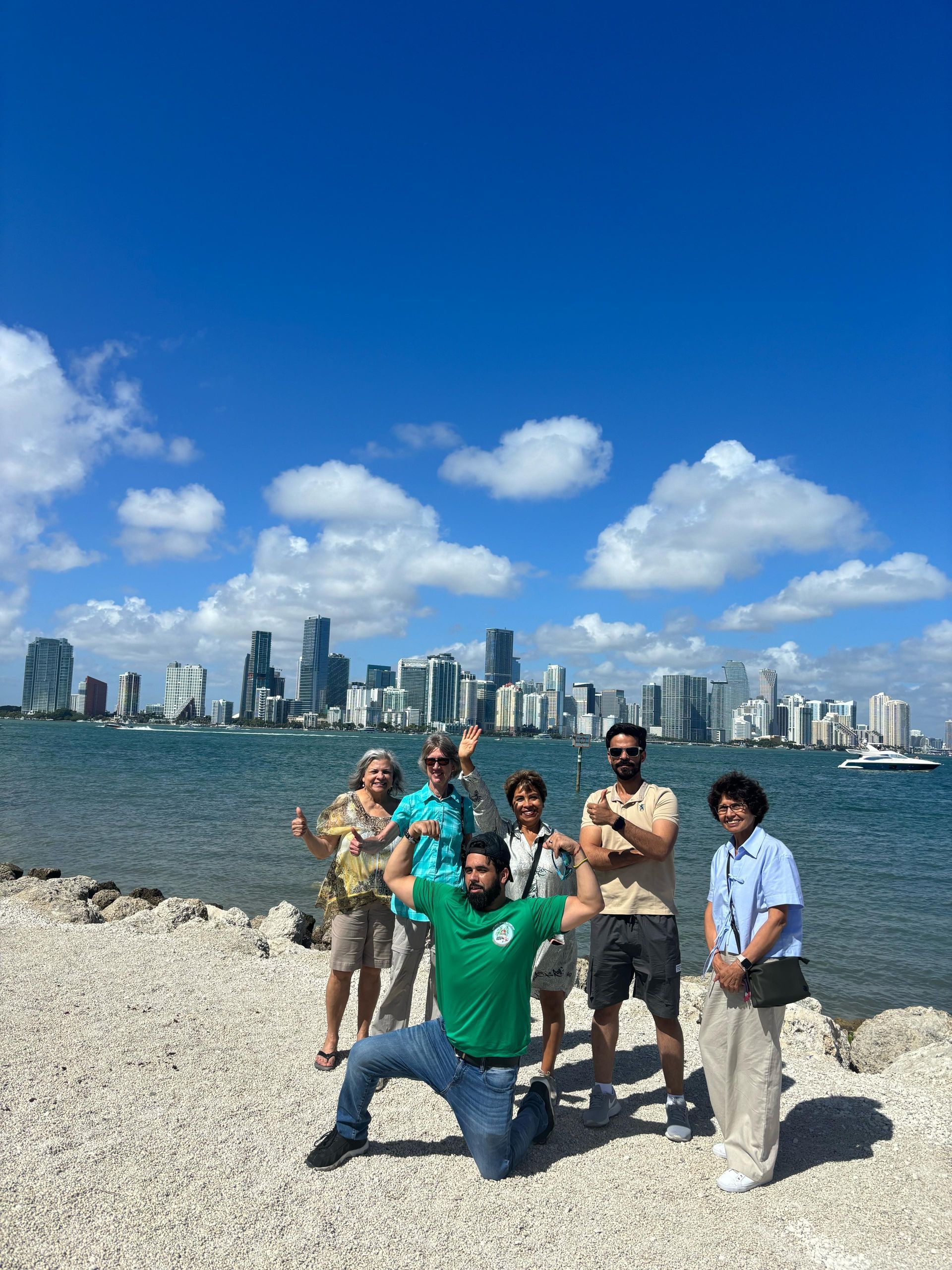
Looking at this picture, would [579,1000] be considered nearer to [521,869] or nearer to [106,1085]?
[521,869]

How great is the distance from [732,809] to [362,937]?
270 cm

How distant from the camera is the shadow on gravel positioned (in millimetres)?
4285

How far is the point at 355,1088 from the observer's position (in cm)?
392

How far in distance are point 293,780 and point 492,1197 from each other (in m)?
40.6

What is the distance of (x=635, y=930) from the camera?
4.41 m

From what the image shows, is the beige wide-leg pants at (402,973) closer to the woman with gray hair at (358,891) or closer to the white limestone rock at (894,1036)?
the woman with gray hair at (358,891)

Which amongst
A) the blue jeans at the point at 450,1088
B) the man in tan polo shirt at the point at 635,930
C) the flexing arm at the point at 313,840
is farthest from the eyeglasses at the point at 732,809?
the flexing arm at the point at 313,840

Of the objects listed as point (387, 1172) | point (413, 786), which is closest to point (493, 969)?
point (387, 1172)

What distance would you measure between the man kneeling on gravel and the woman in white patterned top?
551 mm

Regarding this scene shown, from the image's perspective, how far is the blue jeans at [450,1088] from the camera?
3.77 meters

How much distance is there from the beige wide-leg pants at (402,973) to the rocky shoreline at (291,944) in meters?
1.94

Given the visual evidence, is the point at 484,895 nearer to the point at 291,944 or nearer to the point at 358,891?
the point at 358,891

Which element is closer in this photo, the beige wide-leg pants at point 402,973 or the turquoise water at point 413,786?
the beige wide-leg pants at point 402,973

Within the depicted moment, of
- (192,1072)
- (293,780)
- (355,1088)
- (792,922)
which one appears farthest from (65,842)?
(293,780)
